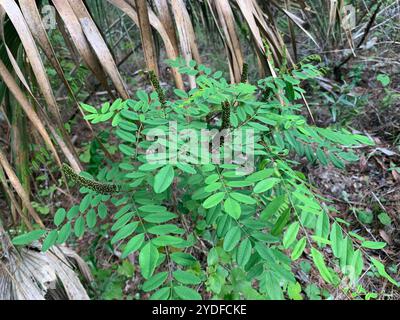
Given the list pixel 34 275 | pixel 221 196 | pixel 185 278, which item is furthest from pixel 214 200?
pixel 34 275

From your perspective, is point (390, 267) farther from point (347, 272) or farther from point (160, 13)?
point (160, 13)

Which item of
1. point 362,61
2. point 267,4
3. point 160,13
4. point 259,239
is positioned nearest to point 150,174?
point 259,239

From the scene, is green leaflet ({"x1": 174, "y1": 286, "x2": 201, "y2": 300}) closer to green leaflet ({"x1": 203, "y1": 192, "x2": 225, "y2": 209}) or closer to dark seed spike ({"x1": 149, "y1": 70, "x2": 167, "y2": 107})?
green leaflet ({"x1": 203, "y1": 192, "x2": 225, "y2": 209})

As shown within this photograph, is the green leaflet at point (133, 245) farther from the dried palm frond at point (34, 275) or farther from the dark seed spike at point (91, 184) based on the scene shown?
the dried palm frond at point (34, 275)

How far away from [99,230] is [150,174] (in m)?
1.27

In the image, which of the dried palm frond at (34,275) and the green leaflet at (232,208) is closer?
the green leaflet at (232,208)

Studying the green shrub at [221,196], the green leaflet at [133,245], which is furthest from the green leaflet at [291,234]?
the green leaflet at [133,245]

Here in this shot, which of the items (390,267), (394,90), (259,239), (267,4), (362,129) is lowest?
(390,267)

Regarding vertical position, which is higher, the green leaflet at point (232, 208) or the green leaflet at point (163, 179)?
the green leaflet at point (163, 179)

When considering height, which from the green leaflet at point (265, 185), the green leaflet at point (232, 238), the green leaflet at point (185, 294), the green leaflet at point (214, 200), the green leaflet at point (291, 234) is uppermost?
the green leaflet at point (214, 200)

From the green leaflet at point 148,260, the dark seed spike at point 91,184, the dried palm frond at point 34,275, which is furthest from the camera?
the dried palm frond at point 34,275

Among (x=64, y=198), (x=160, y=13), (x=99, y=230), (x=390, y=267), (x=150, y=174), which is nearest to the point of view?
(x=150, y=174)

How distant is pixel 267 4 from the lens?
4.09ft

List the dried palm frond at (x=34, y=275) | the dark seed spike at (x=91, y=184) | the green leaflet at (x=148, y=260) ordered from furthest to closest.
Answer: the dried palm frond at (x=34, y=275), the dark seed spike at (x=91, y=184), the green leaflet at (x=148, y=260)
